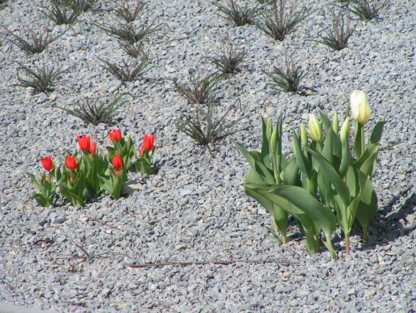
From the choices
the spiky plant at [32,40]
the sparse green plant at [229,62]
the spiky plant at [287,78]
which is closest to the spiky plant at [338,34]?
the spiky plant at [287,78]

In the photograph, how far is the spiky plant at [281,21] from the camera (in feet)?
20.5

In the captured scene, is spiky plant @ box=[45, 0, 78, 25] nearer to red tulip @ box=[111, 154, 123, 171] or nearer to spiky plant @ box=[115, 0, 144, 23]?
spiky plant @ box=[115, 0, 144, 23]

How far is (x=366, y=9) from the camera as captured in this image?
626cm

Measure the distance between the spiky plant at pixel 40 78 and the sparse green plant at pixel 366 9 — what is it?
196 centimetres

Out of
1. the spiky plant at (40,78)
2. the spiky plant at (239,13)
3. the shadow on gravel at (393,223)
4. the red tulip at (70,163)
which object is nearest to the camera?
the shadow on gravel at (393,223)

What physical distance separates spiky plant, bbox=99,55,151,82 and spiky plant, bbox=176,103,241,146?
0.58 metres

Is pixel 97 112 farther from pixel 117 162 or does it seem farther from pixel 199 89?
pixel 117 162

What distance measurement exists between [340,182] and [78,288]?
4.28 feet

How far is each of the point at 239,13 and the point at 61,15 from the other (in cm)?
132

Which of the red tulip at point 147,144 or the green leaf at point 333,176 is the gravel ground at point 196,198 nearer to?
the red tulip at point 147,144

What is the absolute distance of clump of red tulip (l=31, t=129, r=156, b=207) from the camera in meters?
5.02

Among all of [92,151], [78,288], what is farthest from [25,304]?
[92,151]

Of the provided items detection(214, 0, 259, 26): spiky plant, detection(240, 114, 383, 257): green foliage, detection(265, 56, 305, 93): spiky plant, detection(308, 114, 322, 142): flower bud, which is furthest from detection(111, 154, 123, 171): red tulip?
detection(214, 0, 259, 26): spiky plant

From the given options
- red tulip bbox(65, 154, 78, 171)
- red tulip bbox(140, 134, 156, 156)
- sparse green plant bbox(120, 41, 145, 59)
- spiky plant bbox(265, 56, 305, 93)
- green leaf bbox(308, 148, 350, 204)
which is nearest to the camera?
green leaf bbox(308, 148, 350, 204)
